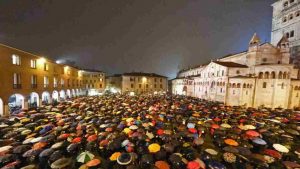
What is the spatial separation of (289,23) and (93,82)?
70.4m

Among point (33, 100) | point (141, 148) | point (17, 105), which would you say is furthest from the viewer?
point (33, 100)

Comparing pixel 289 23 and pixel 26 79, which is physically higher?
pixel 289 23

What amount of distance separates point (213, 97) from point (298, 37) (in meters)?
28.2

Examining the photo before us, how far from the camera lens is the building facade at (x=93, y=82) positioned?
62031 mm

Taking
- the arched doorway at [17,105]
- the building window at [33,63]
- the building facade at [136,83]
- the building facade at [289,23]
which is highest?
the building facade at [289,23]

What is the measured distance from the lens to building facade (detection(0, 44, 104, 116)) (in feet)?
70.8

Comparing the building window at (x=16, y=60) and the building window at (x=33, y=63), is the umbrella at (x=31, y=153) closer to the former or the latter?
the building window at (x=16, y=60)

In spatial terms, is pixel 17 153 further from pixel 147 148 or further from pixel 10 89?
pixel 10 89

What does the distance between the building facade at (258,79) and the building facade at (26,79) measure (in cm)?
4090

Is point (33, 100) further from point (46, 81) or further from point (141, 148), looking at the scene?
point (141, 148)

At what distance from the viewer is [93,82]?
6425cm

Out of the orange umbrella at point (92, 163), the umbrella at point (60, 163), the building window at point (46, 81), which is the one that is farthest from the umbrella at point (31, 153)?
the building window at point (46, 81)

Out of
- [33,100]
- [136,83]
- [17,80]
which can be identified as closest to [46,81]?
[33,100]

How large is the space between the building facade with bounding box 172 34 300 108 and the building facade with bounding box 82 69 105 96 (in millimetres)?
45594
